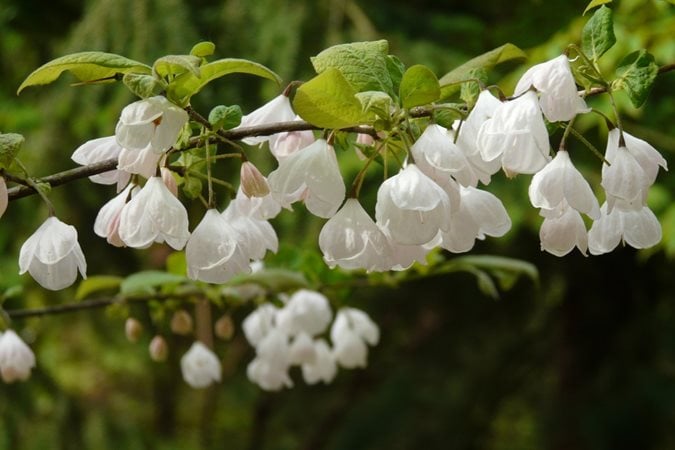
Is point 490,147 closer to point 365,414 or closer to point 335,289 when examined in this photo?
point 335,289

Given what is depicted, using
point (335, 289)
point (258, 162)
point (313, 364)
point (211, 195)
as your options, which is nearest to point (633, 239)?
point (211, 195)

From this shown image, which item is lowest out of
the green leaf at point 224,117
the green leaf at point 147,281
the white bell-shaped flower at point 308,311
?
the white bell-shaped flower at point 308,311

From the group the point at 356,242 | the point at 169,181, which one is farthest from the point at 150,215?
the point at 356,242

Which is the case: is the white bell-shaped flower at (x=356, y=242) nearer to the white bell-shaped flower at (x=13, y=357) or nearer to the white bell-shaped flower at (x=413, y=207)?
the white bell-shaped flower at (x=413, y=207)

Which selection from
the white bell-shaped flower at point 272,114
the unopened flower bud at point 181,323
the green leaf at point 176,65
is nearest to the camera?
the green leaf at point 176,65

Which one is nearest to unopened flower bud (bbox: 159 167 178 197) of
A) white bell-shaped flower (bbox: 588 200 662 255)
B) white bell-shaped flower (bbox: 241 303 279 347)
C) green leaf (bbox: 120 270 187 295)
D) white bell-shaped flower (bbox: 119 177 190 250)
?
white bell-shaped flower (bbox: 119 177 190 250)

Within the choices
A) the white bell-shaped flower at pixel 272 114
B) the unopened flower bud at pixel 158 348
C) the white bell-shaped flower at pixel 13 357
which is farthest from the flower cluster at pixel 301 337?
the white bell-shaped flower at pixel 272 114
